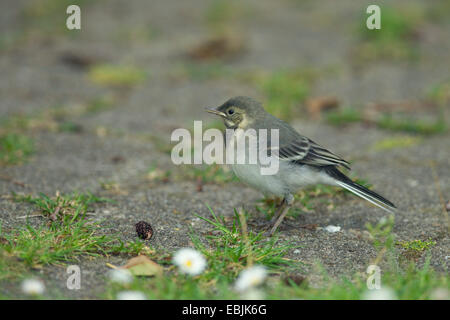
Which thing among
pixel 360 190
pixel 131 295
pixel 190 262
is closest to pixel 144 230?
pixel 190 262

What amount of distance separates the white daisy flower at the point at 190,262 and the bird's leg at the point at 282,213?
1.21m

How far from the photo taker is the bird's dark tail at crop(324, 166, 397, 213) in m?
4.92

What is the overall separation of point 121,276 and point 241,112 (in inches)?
91.6

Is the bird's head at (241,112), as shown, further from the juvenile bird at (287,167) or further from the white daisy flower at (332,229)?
the white daisy flower at (332,229)

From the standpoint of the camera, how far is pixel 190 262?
3.85 meters

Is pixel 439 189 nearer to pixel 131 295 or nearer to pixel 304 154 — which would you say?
pixel 304 154

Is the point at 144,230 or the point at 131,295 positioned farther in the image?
the point at 144,230

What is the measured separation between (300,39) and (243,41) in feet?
5.09

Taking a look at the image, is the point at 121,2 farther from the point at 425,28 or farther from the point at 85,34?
the point at 425,28

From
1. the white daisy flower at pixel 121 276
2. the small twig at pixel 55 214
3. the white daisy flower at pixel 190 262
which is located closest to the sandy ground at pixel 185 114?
the white daisy flower at pixel 121 276

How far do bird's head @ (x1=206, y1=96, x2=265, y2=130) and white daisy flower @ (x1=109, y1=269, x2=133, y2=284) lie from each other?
7.02 ft

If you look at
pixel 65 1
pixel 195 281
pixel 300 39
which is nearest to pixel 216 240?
pixel 195 281

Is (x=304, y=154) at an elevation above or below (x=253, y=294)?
above

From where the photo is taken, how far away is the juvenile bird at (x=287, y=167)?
4910mm
